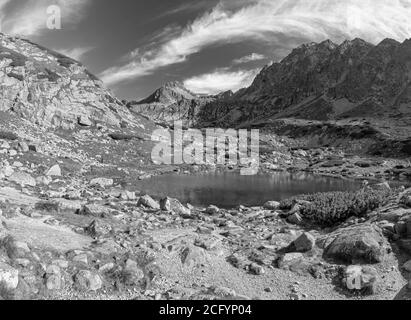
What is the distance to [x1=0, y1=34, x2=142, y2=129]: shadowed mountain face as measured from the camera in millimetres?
66188

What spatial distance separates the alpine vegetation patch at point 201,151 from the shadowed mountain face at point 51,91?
37.5 ft

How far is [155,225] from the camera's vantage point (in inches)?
848

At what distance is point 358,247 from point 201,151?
7838 cm

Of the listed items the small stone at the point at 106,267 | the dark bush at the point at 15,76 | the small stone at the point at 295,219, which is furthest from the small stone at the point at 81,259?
the dark bush at the point at 15,76

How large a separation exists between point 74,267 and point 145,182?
38.5 meters

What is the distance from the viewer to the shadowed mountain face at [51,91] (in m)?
66.2

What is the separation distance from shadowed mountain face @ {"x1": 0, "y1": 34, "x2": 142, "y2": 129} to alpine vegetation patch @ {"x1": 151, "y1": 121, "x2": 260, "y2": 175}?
37.5 feet

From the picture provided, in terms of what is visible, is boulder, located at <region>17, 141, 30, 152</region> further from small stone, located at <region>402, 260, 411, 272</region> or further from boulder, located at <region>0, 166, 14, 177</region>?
small stone, located at <region>402, 260, 411, 272</region>

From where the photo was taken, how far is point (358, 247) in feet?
50.9

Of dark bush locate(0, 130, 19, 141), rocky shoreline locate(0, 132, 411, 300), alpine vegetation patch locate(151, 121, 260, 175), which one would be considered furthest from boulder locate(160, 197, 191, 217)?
alpine vegetation patch locate(151, 121, 260, 175)

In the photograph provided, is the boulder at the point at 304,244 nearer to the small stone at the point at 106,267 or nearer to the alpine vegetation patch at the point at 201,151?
the small stone at the point at 106,267

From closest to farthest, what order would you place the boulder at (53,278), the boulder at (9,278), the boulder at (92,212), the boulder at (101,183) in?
1. the boulder at (9,278)
2. the boulder at (53,278)
3. the boulder at (92,212)
4. the boulder at (101,183)
